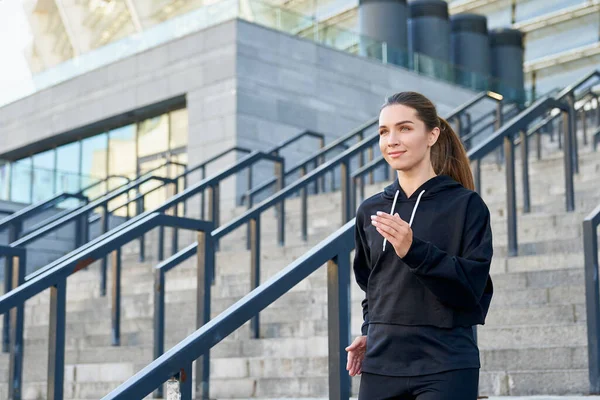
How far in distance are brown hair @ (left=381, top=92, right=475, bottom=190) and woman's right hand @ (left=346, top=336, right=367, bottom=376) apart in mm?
459

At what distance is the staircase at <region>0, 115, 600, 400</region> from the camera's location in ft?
15.9

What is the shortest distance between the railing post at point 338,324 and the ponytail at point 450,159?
3.00 feet

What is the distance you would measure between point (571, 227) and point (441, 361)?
4.70m

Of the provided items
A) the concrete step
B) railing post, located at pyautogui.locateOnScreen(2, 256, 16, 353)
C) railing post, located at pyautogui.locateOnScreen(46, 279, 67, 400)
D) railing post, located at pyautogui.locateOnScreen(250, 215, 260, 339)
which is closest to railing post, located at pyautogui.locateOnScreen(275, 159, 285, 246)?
railing post, located at pyautogui.locateOnScreen(250, 215, 260, 339)

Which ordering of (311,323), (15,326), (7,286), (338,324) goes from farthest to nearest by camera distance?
(7,286), (311,323), (15,326), (338,324)

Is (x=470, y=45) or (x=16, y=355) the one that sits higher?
(x=470, y=45)

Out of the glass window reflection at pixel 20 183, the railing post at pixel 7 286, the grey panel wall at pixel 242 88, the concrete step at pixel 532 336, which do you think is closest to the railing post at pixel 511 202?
the concrete step at pixel 532 336

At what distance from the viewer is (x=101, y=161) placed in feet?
61.8

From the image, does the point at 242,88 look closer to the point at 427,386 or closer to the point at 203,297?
the point at 203,297

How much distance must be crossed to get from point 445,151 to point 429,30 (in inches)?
827

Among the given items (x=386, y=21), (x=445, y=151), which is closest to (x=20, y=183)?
(x=386, y=21)

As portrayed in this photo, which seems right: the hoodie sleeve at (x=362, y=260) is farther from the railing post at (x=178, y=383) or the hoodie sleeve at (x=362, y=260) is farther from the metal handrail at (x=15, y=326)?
the metal handrail at (x=15, y=326)

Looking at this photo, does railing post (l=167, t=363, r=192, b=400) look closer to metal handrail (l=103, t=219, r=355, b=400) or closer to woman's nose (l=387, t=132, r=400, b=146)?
metal handrail (l=103, t=219, r=355, b=400)

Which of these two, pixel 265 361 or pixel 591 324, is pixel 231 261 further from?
pixel 591 324
